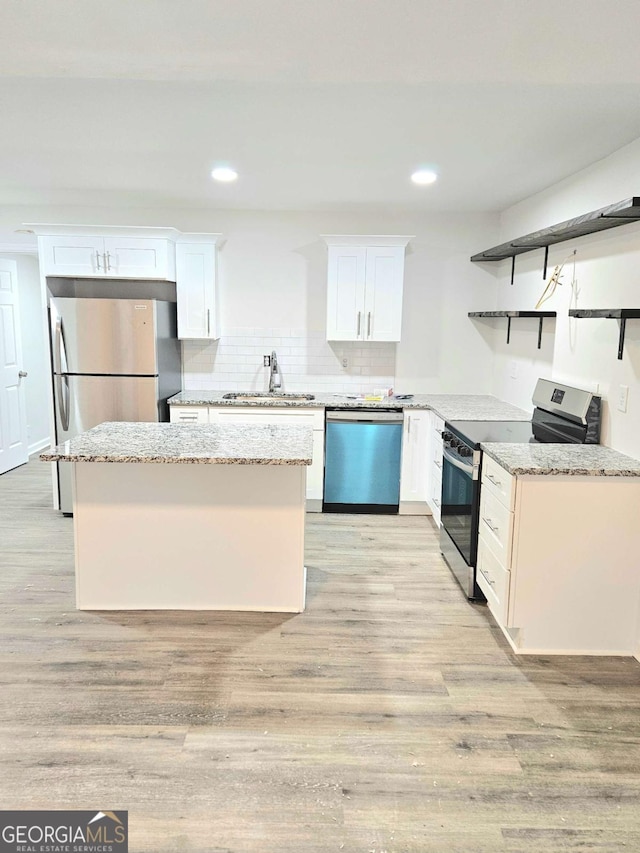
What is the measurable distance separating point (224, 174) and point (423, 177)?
4.13 ft

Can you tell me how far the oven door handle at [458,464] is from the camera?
319cm

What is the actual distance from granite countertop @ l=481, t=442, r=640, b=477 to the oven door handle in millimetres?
194

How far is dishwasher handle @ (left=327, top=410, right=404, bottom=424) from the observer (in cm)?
448

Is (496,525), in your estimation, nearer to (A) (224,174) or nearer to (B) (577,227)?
(B) (577,227)

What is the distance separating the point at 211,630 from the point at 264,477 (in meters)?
0.79

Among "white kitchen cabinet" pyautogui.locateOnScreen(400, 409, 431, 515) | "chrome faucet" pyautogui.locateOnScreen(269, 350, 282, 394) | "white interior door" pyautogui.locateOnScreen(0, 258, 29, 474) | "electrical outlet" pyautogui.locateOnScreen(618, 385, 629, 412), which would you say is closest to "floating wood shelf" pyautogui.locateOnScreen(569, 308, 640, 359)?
"electrical outlet" pyautogui.locateOnScreen(618, 385, 629, 412)

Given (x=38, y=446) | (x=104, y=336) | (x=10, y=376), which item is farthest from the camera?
(x=38, y=446)

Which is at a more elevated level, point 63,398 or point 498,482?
point 63,398

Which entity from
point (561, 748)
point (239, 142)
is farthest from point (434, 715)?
point (239, 142)

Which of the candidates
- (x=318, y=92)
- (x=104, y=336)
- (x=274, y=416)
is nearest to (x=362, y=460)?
(x=274, y=416)

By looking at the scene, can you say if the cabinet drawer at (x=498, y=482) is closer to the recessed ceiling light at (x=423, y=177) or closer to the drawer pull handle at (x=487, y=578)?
the drawer pull handle at (x=487, y=578)

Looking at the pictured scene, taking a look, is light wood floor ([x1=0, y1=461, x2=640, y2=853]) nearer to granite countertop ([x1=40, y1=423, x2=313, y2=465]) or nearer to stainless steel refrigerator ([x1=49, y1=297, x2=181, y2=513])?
granite countertop ([x1=40, y1=423, x2=313, y2=465])

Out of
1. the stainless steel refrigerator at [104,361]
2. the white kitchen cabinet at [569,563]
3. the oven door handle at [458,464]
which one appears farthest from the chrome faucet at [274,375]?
the white kitchen cabinet at [569,563]

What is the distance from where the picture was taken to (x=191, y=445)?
288 cm
